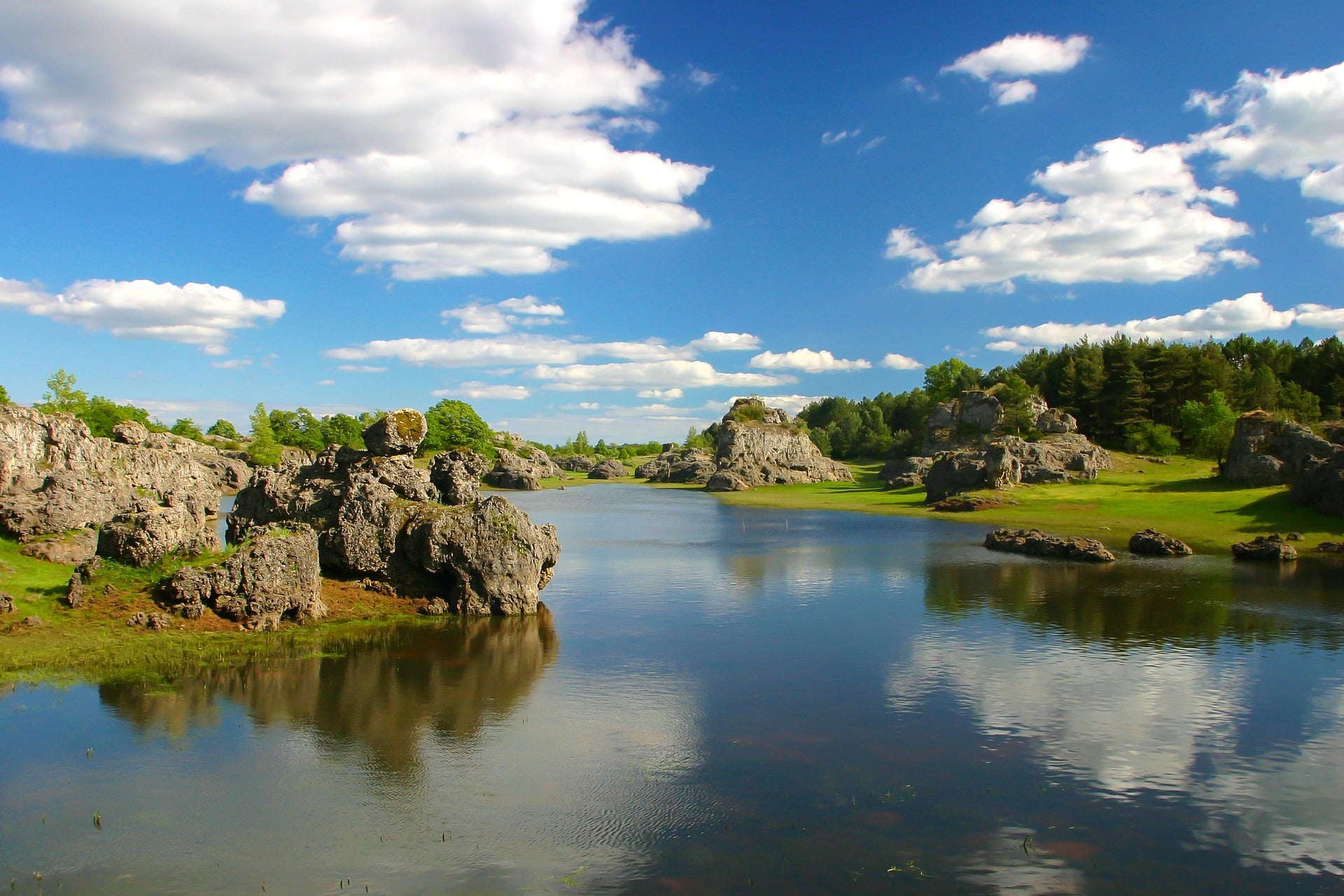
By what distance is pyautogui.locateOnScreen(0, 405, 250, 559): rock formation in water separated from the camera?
28562 millimetres

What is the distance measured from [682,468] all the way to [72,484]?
131126 millimetres

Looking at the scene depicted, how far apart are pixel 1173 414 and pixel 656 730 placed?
396ft

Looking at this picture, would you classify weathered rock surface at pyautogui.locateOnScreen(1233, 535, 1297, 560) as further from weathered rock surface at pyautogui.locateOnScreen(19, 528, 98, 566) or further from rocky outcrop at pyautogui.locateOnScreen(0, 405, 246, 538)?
weathered rock surface at pyautogui.locateOnScreen(19, 528, 98, 566)

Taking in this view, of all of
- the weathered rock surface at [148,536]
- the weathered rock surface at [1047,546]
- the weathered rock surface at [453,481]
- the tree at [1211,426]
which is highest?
the tree at [1211,426]

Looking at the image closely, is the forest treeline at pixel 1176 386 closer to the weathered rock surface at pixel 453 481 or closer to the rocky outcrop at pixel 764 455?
the rocky outcrop at pixel 764 455

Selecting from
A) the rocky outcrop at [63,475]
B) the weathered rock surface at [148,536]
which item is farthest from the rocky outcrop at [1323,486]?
the rocky outcrop at [63,475]

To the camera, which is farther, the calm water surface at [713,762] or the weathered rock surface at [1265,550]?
the weathered rock surface at [1265,550]

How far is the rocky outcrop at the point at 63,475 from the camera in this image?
1346 inches

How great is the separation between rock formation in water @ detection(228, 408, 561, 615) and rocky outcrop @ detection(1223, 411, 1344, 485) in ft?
213

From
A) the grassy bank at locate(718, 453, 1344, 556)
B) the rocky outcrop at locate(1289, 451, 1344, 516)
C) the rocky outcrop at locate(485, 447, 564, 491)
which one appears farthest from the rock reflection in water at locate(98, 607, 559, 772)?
A: the rocky outcrop at locate(485, 447, 564, 491)

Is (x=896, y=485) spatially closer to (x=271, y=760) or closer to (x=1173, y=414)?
(x=1173, y=414)

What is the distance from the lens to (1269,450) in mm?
69500

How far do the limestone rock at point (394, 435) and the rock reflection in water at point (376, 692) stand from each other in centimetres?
988

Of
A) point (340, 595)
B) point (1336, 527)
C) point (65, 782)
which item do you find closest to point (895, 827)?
point (65, 782)
